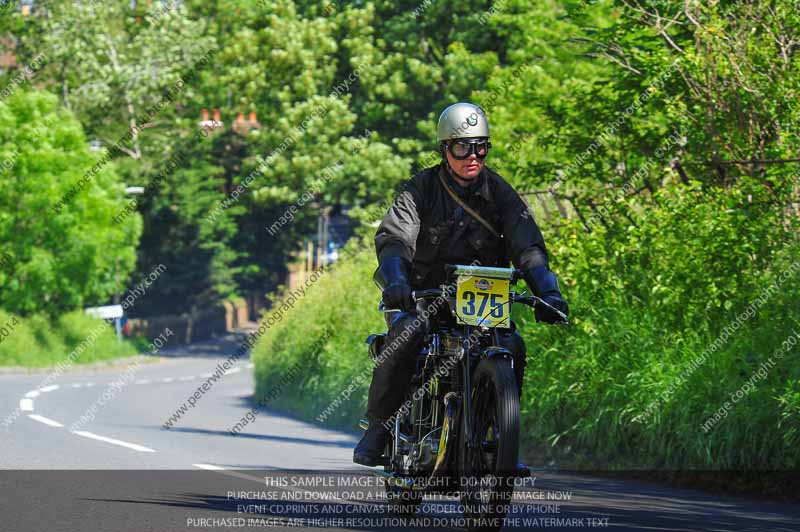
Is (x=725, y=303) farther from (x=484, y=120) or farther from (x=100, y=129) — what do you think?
(x=100, y=129)

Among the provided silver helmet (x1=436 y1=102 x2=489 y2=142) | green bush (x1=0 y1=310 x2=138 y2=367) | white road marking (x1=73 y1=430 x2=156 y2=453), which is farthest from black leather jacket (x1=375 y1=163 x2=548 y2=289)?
green bush (x1=0 y1=310 x2=138 y2=367)

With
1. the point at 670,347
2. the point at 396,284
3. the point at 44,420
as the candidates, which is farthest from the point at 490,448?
the point at 44,420

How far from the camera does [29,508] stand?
25.5ft

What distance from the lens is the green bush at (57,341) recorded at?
43.3 m

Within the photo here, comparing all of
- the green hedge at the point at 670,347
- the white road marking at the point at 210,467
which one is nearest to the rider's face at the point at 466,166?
the green hedge at the point at 670,347

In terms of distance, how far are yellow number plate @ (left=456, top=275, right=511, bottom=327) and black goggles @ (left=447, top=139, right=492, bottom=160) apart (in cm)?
80

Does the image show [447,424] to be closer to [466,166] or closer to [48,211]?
[466,166]

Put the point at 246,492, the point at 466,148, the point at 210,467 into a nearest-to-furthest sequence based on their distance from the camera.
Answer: the point at 466,148 → the point at 246,492 → the point at 210,467

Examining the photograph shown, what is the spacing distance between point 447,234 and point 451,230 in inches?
1.2

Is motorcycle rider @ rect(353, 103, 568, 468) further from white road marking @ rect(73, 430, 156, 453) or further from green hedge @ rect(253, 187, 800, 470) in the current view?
white road marking @ rect(73, 430, 156, 453)

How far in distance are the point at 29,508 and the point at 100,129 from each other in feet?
177

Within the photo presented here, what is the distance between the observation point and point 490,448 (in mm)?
6660

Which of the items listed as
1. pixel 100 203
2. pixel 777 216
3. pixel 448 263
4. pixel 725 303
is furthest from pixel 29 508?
pixel 100 203

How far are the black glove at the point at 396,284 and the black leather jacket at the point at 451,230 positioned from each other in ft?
0.32
